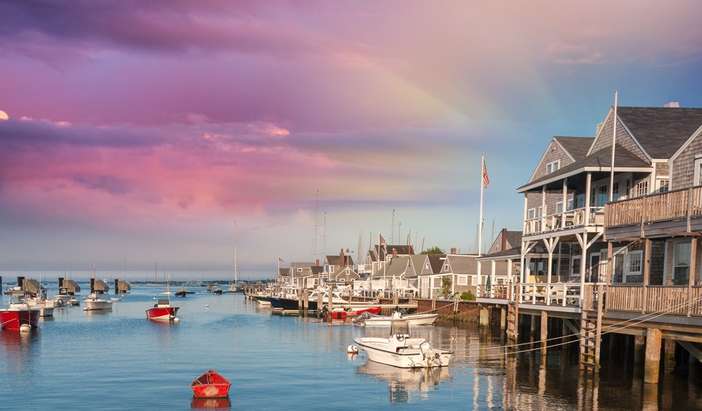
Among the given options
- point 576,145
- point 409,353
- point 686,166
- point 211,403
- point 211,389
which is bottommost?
point 211,403

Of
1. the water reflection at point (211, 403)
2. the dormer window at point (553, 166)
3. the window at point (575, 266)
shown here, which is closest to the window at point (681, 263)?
→ the window at point (575, 266)

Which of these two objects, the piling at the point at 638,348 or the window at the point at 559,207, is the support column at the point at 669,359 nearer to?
the piling at the point at 638,348

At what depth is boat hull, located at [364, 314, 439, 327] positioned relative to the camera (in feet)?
227

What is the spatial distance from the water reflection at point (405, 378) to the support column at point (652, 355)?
32.6 feet

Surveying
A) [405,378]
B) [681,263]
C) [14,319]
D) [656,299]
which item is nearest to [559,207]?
[681,263]

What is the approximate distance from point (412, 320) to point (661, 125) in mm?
33561

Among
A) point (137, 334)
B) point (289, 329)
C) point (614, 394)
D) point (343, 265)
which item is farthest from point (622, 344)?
point (343, 265)

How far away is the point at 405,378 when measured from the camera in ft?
124

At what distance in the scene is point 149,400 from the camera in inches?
1266

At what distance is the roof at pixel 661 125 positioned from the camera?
40344mm

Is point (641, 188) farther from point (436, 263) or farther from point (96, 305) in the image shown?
point (96, 305)

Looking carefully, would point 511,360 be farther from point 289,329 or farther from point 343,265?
point 343,265

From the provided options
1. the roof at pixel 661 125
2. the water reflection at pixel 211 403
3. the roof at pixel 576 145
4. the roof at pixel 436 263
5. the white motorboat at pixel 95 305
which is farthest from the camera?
the white motorboat at pixel 95 305

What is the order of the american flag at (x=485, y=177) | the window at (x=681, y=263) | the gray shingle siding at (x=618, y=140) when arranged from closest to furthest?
the window at (x=681, y=263) < the gray shingle siding at (x=618, y=140) < the american flag at (x=485, y=177)
